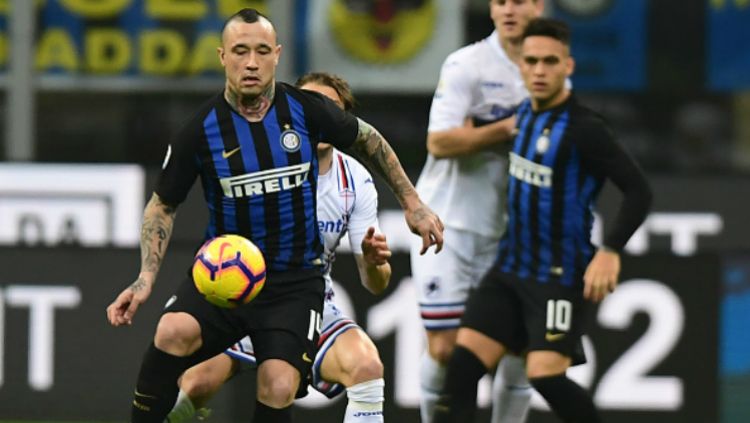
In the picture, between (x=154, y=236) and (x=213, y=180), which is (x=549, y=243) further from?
(x=154, y=236)

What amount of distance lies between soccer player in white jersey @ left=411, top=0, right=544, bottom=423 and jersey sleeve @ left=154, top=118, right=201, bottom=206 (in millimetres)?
1541

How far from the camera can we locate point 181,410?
6180 mm

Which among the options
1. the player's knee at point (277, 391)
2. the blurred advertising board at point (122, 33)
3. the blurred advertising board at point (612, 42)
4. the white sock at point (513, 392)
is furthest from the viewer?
the blurred advertising board at point (122, 33)

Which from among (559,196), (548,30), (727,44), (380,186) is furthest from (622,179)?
(727,44)

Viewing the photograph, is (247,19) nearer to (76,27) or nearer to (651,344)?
(651,344)

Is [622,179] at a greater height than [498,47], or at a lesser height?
lesser

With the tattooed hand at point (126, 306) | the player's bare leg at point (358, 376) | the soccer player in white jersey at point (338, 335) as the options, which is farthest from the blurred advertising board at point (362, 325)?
the tattooed hand at point (126, 306)

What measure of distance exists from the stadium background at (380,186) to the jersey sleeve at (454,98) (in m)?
1.21

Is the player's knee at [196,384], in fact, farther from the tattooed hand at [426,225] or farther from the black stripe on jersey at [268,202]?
the tattooed hand at [426,225]

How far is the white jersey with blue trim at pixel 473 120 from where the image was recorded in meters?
6.89

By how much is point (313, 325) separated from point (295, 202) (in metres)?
0.40

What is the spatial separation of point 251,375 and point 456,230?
4.69 ft

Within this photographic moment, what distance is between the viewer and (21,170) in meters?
8.60

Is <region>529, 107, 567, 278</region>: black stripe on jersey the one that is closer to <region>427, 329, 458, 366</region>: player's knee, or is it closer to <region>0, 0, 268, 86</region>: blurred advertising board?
<region>427, 329, 458, 366</region>: player's knee
